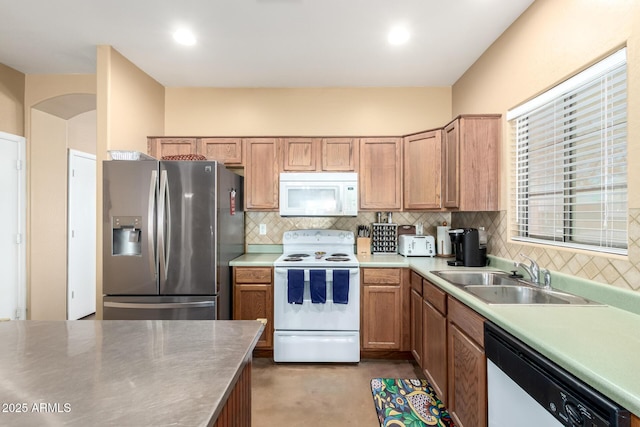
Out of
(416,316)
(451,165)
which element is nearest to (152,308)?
(416,316)

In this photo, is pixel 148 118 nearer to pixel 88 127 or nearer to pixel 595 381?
pixel 88 127

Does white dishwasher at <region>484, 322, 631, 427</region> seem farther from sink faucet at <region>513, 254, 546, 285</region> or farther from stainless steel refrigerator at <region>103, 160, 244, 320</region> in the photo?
stainless steel refrigerator at <region>103, 160, 244, 320</region>

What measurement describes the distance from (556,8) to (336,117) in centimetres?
201

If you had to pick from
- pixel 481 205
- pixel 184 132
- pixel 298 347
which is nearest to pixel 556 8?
pixel 481 205

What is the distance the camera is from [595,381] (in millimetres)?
854

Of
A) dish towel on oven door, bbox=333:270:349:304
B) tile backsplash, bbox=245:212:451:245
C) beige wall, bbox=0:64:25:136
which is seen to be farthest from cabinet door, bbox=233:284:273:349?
beige wall, bbox=0:64:25:136

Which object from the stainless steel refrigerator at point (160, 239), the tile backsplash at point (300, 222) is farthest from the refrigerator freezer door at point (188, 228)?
the tile backsplash at point (300, 222)

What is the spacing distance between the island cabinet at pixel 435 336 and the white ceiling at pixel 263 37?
6.45 ft

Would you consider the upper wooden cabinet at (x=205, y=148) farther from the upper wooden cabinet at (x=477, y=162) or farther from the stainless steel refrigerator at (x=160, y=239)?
the upper wooden cabinet at (x=477, y=162)

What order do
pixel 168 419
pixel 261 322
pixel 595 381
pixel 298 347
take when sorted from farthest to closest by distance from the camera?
1. pixel 298 347
2. pixel 261 322
3. pixel 595 381
4. pixel 168 419

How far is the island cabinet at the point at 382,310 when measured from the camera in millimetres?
2762

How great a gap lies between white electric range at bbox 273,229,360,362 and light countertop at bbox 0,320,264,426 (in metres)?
1.51

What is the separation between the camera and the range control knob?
90 centimetres

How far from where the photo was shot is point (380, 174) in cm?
313
